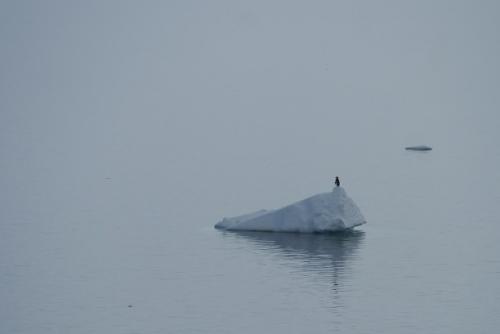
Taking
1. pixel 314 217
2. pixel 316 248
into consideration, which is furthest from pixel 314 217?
pixel 316 248

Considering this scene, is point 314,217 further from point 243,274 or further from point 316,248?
point 243,274

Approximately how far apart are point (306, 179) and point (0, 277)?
70.1 meters

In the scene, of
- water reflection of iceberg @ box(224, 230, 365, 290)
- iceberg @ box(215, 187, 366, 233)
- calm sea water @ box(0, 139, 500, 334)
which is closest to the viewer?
calm sea water @ box(0, 139, 500, 334)

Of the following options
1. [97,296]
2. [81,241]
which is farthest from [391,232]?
[97,296]

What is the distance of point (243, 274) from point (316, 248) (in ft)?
25.3

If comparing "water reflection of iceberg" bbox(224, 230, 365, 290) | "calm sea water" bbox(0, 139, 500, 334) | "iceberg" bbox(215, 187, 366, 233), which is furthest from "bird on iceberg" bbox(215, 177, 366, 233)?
"calm sea water" bbox(0, 139, 500, 334)

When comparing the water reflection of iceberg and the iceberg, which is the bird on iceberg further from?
the water reflection of iceberg

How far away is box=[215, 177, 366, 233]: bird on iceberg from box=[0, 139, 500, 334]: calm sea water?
0.72 metres

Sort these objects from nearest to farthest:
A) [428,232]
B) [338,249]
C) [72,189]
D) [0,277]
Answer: [0,277] → [338,249] → [428,232] → [72,189]

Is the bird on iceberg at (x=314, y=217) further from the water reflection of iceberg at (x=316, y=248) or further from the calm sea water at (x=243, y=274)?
the calm sea water at (x=243, y=274)

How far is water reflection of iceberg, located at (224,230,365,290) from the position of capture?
66.0 metres

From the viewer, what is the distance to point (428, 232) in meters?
83.9

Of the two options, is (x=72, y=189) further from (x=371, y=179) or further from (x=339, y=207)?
(x=339, y=207)

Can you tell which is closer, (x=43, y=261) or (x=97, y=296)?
(x=97, y=296)
